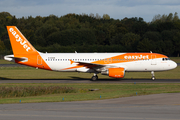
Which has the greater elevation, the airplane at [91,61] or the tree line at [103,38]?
the tree line at [103,38]

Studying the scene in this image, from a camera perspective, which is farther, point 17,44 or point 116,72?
point 17,44

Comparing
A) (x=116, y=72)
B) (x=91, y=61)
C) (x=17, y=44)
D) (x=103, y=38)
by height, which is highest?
(x=103, y=38)

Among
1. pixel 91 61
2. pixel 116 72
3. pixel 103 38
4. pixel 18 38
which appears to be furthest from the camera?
pixel 103 38

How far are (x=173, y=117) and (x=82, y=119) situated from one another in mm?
4821

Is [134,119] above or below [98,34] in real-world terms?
below

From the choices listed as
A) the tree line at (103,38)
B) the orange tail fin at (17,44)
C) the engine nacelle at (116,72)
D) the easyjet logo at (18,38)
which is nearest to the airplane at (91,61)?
the orange tail fin at (17,44)

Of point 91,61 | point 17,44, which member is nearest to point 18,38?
point 17,44

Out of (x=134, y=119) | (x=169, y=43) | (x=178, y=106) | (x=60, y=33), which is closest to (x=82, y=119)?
(x=134, y=119)

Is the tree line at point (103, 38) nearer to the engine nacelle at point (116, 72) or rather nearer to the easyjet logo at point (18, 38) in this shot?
the easyjet logo at point (18, 38)

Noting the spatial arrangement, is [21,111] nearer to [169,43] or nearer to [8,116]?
[8,116]

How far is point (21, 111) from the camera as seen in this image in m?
16.0

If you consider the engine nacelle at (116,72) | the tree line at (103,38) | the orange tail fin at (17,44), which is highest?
the tree line at (103,38)

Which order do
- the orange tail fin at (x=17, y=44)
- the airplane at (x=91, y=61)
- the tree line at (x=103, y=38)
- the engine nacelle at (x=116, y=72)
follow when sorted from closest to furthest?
the engine nacelle at (x=116, y=72), the airplane at (x=91, y=61), the orange tail fin at (x=17, y=44), the tree line at (x=103, y=38)

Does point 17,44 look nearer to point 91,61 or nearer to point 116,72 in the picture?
point 91,61
